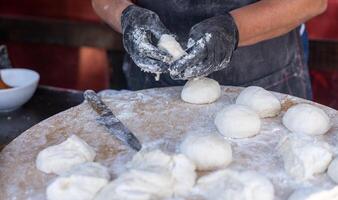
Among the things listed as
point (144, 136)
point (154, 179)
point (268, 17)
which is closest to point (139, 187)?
point (154, 179)

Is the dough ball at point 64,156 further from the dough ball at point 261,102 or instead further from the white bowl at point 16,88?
the white bowl at point 16,88

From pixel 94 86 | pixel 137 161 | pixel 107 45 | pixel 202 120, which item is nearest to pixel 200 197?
pixel 137 161

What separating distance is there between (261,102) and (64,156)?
65cm

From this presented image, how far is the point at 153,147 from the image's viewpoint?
1560mm

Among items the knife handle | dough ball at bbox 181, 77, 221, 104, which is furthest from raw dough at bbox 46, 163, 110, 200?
dough ball at bbox 181, 77, 221, 104

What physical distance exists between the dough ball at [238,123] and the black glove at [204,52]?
159mm

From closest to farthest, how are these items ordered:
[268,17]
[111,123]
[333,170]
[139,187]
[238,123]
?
[139,187]
[333,170]
[238,123]
[111,123]
[268,17]

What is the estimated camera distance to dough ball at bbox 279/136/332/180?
1.39 m

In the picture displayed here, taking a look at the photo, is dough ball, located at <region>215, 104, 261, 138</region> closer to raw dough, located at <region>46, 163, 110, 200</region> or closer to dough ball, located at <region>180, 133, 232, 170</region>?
dough ball, located at <region>180, 133, 232, 170</region>

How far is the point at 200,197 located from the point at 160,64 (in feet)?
1.74

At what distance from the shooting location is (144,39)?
1727mm

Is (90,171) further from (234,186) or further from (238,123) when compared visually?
(238,123)

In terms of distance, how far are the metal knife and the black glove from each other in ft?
0.76

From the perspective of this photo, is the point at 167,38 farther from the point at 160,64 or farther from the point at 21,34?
the point at 21,34
